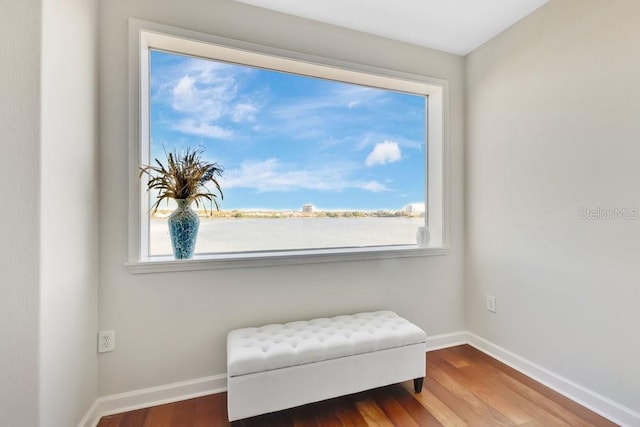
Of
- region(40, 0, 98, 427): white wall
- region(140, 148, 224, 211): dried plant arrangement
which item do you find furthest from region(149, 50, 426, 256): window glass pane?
region(40, 0, 98, 427): white wall

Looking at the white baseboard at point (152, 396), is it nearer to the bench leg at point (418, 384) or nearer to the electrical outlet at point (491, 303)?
the bench leg at point (418, 384)

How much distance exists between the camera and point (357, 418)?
1.59 m

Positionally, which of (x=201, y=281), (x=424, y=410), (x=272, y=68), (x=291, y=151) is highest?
(x=272, y=68)

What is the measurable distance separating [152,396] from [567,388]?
251cm

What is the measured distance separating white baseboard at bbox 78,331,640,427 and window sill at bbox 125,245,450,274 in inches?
27.9

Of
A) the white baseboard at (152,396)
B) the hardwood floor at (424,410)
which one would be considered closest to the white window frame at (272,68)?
the white baseboard at (152,396)

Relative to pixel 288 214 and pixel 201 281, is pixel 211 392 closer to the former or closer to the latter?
pixel 201 281

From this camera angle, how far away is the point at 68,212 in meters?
1.30

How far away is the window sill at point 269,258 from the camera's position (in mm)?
1682

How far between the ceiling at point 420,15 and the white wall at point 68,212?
1.08m

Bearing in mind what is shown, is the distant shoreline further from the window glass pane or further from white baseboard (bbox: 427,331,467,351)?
white baseboard (bbox: 427,331,467,351)

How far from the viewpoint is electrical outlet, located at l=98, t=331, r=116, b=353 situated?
160cm

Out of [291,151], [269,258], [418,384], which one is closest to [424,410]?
[418,384]

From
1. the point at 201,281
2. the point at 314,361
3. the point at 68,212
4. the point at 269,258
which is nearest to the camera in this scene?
the point at 68,212
